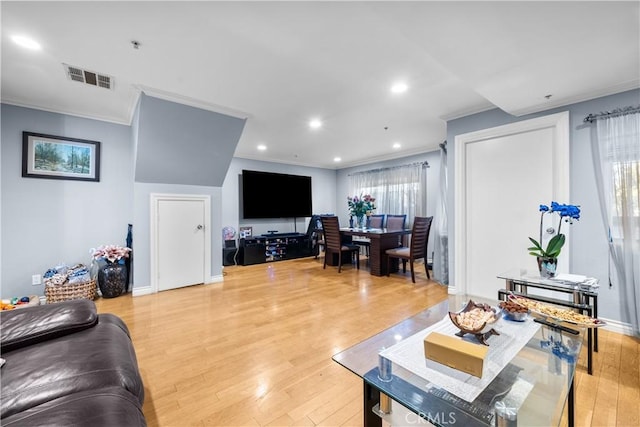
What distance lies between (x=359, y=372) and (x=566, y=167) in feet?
9.57

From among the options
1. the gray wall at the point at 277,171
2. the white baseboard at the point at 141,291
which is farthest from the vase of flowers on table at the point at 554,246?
the gray wall at the point at 277,171

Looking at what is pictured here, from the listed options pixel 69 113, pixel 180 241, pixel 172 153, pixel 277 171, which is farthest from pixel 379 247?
pixel 69 113

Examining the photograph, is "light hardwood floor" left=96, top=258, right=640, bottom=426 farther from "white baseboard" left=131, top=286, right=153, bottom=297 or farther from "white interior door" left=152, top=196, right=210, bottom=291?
"white interior door" left=152, top=196, right=210, bottom=291

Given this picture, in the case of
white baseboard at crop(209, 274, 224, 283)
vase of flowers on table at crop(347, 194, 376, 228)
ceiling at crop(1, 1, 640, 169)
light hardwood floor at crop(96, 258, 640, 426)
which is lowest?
light hardwood floor at crop(96, 258, 640, 426)

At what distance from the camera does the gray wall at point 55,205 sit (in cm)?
299

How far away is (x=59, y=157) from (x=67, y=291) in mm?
1659

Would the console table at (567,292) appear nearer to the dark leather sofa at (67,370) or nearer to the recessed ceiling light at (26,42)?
the dark leather sofa at (67,370)

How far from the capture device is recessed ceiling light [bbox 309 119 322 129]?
3674mm

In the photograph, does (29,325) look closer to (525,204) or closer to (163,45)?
(163,45)

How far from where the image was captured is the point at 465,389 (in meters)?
0.93

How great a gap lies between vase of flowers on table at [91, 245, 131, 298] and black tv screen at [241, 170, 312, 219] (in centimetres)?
257

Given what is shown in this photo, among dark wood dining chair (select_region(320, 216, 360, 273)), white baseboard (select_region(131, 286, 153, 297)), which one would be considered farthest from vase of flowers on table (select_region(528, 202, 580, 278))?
Answer: white baseboard (select_region(131, 286, 153, 297))

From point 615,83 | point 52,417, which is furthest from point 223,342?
point 615,83

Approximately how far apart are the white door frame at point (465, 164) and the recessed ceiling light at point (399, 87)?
3.88 feet
